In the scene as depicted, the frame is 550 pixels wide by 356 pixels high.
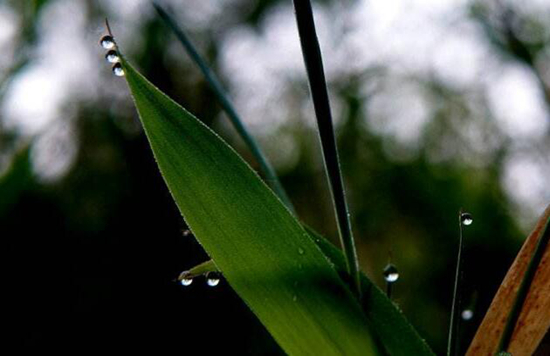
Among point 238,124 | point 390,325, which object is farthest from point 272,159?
point 390,325

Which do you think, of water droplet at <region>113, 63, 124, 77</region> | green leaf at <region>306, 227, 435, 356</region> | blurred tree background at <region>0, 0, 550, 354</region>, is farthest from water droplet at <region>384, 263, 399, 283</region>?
blurred tree background at <region>0, 0, 550, 354</region>

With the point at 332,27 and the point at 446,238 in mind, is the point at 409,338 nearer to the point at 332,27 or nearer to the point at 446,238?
the point at 332,27

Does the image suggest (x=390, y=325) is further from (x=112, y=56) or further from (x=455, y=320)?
(x=112, y=56)

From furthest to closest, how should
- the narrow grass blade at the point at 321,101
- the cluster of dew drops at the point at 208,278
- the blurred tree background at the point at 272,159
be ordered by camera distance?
the blurred tree background at the point at 272,159 < the cluster of dew drops at the point at 208,278 < the narrow grass blade at the point at 321,101

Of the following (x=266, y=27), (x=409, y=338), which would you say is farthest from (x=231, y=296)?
(x=266, y=27)

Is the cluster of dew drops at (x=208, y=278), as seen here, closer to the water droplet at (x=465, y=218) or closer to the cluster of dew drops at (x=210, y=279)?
the cluster of dew drops at (x=210, y=279)

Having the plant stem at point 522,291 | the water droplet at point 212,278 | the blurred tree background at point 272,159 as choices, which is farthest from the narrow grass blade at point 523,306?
the blurred tree background at point 272,159
